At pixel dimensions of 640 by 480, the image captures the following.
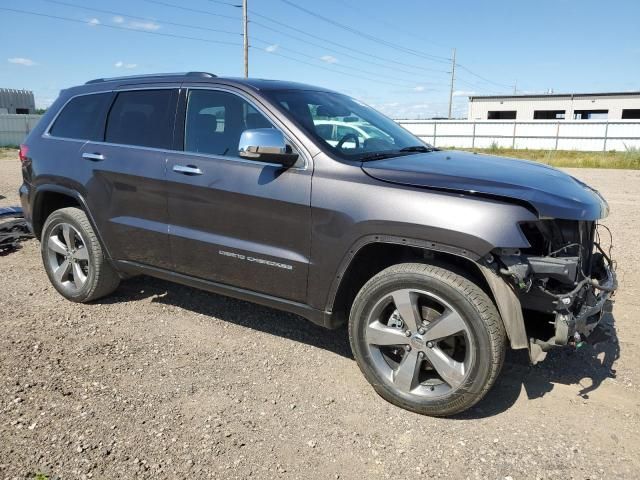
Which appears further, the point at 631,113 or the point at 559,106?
the point at 559,106

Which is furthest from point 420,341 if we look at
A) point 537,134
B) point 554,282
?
point 537,134

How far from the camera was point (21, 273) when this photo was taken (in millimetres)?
5785

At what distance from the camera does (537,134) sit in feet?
107

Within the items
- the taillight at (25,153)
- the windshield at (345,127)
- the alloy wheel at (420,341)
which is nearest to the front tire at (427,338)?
the alloy wheel at (420,341)

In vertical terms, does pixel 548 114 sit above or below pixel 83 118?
above

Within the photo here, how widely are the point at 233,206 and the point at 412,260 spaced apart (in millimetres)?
1270

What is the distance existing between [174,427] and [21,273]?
12.4 ft

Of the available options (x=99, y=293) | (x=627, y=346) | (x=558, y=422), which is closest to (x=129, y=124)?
(x=99, y=293)

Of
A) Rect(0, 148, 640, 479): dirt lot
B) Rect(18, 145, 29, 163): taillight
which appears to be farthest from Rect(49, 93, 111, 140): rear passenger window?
Rect(0, 148, 640, 479): dirt lot

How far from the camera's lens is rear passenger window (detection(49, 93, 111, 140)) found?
4516 mm

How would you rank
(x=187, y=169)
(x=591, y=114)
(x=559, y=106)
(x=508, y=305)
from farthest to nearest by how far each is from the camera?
(x=591, y=114) → (x=559, y=106) → (x=187, y=169) → (x=508, y=305)

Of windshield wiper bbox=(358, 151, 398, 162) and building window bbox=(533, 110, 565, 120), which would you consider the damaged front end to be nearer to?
windshield wiper bbox=(358, 151, 398, 162)

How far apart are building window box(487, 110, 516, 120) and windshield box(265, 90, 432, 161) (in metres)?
47.0

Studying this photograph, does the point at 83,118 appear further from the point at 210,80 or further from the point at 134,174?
the point at 210,80
